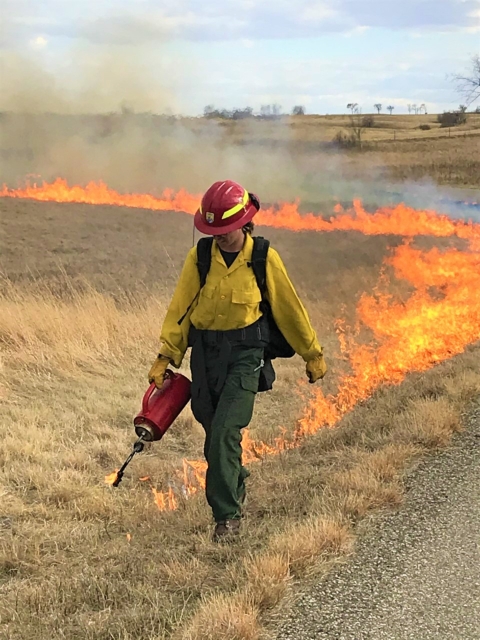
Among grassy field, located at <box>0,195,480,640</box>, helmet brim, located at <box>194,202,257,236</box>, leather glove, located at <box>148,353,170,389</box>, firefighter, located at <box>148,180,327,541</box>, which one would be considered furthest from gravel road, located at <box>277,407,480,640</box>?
helmet brim, located at <box>194,202,257,236</box>

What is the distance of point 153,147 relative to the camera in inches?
1304

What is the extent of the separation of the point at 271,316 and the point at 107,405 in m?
4.01

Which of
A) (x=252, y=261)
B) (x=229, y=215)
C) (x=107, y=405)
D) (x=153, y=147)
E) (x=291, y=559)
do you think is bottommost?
(x=107, y=405)

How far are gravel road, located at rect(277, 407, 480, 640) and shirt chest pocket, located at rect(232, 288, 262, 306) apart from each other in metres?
1.40

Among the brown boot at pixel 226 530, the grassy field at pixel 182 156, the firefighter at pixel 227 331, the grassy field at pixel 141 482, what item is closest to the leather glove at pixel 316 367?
the firefighter at pixel 227 331

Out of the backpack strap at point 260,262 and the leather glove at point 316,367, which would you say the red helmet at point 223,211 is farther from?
the leather glove at point 316,367

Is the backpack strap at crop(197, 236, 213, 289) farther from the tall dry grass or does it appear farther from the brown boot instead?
the tall dry grass

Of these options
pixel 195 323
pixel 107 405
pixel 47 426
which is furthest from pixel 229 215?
pixel 107 405

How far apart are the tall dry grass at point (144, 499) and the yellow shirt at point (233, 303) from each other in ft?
3.34

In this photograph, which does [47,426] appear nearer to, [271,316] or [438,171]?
[271,316]

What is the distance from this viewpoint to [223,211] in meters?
4.02

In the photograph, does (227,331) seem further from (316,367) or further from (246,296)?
→ (316,367)

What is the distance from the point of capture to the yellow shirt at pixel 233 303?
13.4ft

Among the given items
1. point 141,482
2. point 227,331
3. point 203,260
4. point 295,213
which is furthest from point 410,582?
point 295,213
